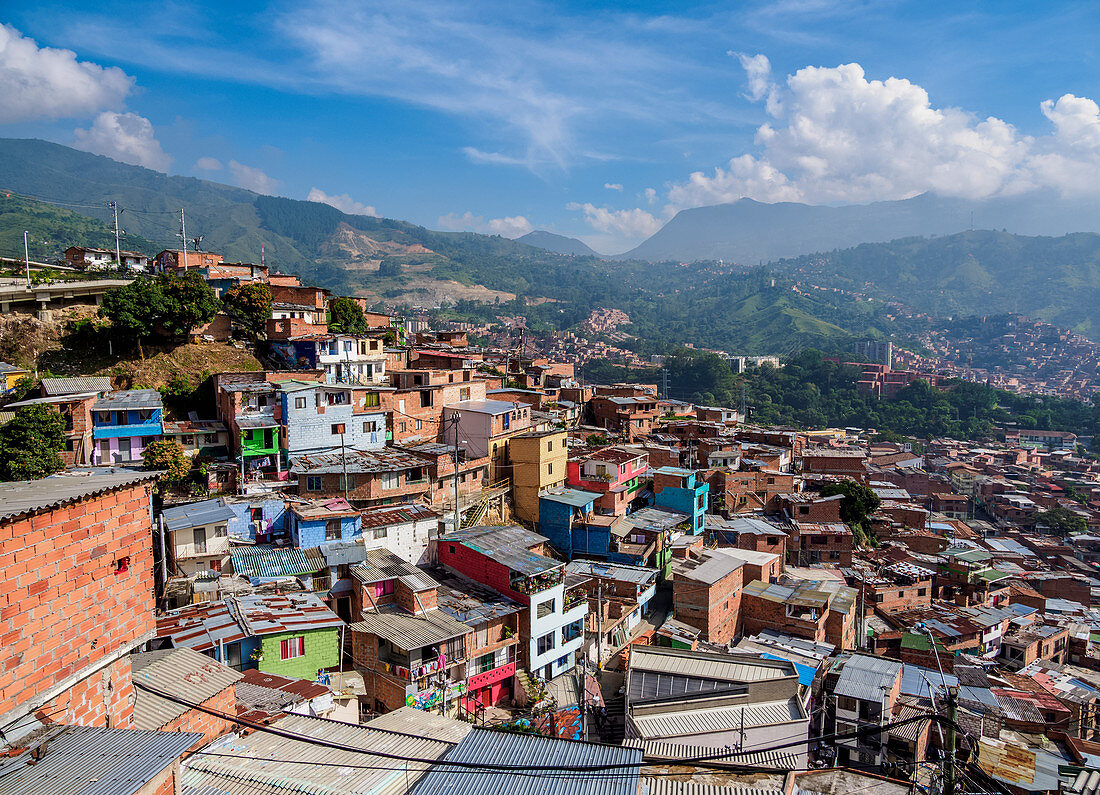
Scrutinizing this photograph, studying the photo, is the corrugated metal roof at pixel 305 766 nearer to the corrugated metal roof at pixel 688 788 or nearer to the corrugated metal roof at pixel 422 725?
the corrugated metal roof at pixel 422 725

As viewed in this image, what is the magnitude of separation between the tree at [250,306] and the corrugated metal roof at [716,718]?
861 inches

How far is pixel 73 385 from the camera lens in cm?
1973

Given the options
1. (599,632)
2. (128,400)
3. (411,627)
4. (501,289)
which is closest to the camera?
(411,627)

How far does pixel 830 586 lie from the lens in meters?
20.9

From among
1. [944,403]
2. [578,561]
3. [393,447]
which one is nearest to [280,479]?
[393,447]

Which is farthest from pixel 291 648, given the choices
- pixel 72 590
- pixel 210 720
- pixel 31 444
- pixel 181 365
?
pixel 181 365

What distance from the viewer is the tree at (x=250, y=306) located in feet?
84.4

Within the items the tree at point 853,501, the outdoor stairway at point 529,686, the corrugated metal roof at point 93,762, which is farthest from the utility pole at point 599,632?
the tree at point 853,501

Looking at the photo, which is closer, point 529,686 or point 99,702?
point 99,702

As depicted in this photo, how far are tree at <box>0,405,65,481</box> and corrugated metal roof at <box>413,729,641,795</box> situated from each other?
1492cm

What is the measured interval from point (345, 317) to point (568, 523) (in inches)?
647

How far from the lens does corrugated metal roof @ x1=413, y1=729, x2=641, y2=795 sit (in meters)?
6.38

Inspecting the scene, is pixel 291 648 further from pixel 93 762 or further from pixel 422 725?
pixel 93 762

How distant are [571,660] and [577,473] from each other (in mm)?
8055
